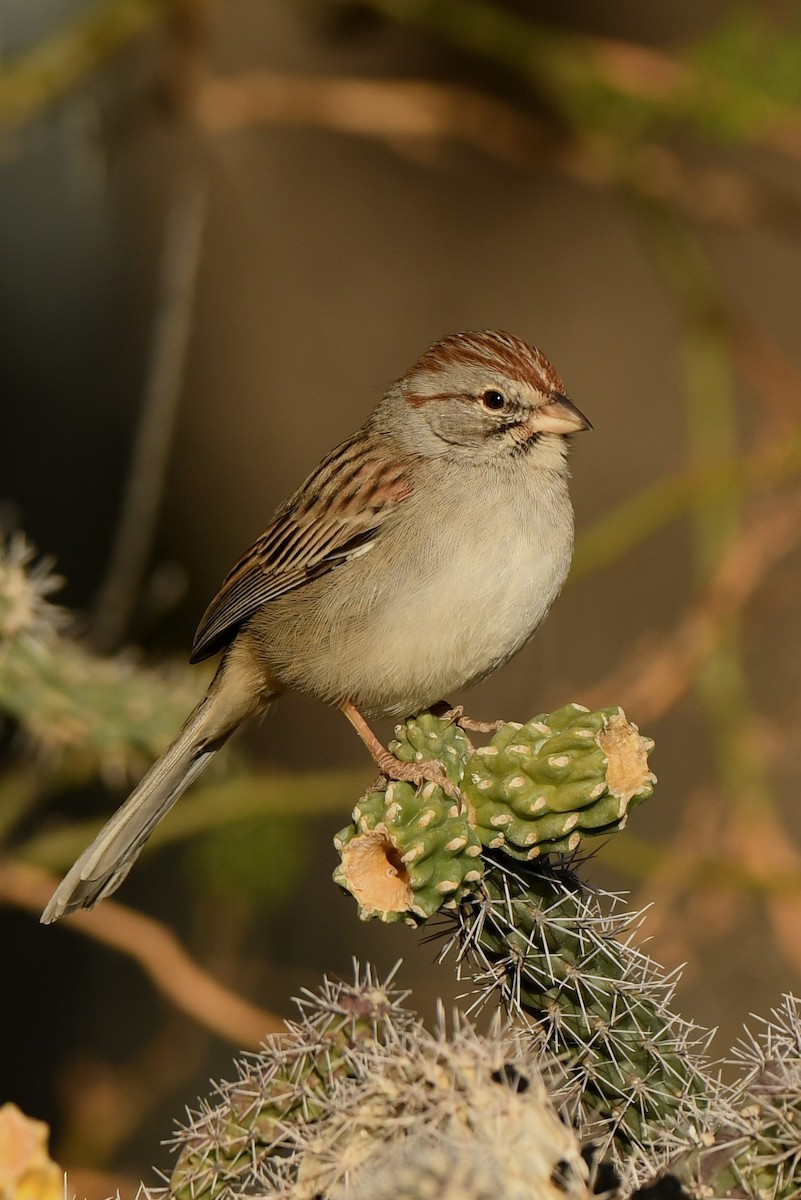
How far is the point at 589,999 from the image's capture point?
82.7 inches

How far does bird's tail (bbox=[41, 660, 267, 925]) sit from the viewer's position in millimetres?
3258

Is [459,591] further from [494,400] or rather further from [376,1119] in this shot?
[376,1119]

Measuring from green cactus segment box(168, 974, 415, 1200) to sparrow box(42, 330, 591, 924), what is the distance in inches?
33.1

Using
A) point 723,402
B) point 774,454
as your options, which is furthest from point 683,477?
point 723,402

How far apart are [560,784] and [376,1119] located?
620 millimetres

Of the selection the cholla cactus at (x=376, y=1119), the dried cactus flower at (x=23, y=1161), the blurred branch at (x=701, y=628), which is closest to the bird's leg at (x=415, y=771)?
the cholla cactus at (x=376, y=1119)

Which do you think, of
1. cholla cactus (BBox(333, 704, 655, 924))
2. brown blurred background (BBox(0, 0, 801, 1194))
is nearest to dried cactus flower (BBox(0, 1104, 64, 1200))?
cholla cactus (BBox(333, 704, 655, 924))

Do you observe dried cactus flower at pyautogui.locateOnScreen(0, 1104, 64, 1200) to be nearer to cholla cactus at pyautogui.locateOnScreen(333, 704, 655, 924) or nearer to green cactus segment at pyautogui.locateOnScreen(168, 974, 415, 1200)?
green cactus segment at pyautogui.locateOnScreen(168, 974, 415, 1200)

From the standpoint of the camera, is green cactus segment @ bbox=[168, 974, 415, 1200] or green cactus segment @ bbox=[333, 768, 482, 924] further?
green cactus segment @ bbox=[333, 768, 482, 924]

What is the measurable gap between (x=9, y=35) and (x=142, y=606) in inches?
94.5

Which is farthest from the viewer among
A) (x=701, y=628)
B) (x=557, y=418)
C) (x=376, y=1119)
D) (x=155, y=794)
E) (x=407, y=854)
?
(x=701, y=628)

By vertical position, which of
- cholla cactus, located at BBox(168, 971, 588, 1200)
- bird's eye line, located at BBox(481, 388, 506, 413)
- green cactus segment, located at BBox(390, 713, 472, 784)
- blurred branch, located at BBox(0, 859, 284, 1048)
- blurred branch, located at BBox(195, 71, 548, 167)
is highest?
blurred branch, located at BBox(195, 71, 548, 167)

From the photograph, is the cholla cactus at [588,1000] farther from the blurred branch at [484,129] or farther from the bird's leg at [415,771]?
the blurred branch at [484,129]

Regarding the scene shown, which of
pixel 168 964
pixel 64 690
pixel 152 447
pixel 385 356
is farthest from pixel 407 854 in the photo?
pixel 385 356
